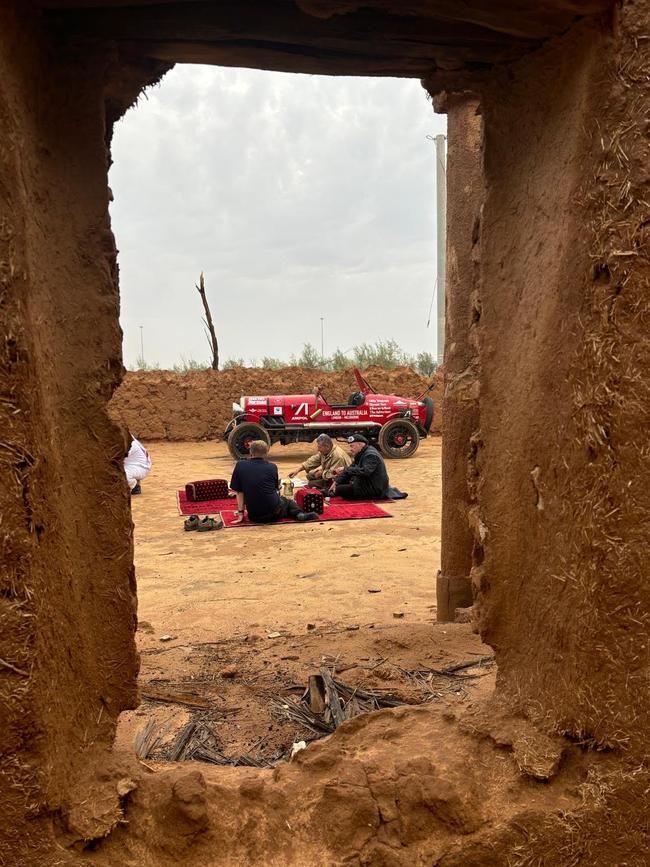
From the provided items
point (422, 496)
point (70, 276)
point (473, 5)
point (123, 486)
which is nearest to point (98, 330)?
point (70, 276)

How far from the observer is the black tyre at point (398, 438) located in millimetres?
13477

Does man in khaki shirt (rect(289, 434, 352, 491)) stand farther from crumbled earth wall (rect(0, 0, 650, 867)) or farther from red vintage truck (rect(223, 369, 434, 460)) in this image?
crumbled earth wall (rect(0, 0, 650, 867))

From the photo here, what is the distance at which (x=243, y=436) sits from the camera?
43.1 feet

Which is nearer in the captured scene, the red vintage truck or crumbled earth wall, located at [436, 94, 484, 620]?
crumbled earth wall, located at [436, 94, 484, 620]

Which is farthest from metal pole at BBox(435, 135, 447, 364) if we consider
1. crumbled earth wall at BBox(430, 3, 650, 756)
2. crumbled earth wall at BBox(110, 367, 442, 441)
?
crumbled earth wall at BBox(430, 3, 650, 756)

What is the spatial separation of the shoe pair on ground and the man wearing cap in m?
2.18

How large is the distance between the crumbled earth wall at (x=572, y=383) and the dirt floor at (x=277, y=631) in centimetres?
104

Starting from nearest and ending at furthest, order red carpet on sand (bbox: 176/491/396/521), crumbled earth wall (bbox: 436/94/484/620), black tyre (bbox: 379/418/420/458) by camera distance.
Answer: crumbled earth wall (bbox: 436/94/484/620)
red carpet on sand (bbox: 176/491/396/521)
black tyre (bbox: 379/418/420/458)

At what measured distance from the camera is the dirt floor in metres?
3.24

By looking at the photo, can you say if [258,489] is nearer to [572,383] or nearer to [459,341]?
[459,341]

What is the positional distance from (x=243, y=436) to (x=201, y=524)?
483cm

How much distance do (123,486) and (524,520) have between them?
1395 millimetres

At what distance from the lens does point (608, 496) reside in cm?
200

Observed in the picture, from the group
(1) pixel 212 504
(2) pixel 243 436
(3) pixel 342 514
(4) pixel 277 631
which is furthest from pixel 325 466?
(4) pixel 277 631
